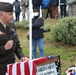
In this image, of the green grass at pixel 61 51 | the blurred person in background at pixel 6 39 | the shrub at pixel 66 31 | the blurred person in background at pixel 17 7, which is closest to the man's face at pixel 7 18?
the blurred person in background at pixel 6 39

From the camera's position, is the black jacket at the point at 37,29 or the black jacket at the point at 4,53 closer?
the black jacket at the point at 4,53

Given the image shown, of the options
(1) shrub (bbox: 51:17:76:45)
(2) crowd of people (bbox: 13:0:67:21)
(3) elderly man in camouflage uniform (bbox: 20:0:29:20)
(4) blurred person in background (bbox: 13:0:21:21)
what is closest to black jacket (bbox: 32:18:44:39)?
(1) shrub (bbox: 51:17:76:45)

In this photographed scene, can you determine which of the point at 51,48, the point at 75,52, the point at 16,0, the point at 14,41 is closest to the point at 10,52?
the point at 14,41

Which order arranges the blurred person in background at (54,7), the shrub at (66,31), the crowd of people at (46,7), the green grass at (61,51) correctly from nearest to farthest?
the green grass at (61,51), the shrub at (66,31), the crowd of people at (46,7), the blurred person in background at (54,7)

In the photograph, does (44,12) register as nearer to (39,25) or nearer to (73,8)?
(73,8)

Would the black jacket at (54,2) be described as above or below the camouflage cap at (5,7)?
below

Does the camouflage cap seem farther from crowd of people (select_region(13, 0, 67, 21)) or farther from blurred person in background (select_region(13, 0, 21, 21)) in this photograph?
blurred person in background (select_region(13, 0, 21, 21))

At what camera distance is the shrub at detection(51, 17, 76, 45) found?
12.0 meters

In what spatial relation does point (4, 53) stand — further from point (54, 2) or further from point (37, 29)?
point (54, 2)

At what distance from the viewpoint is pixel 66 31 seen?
12180mm

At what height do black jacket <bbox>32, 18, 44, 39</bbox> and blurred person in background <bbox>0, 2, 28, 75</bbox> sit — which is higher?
blurred person in background <bbox>0, 2, 28, 75</bbox>

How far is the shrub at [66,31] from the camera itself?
39.5 ft

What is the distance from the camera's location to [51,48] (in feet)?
39.8

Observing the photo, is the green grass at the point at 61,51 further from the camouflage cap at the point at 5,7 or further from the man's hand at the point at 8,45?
the man's hand at the point at 8,45
